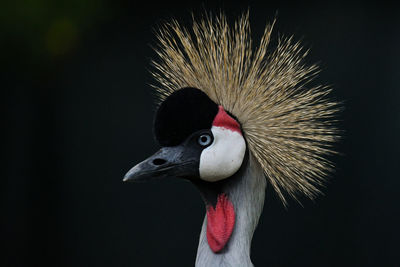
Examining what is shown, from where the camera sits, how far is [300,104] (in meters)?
1.76

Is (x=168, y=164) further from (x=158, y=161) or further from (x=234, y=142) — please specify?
(x=234, y=142)

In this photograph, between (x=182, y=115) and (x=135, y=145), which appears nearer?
(x=182, y=115)

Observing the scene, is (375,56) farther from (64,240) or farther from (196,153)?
(64,240)

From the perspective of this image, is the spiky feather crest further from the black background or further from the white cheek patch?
the black background

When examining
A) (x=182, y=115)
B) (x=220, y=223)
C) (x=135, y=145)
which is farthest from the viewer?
(x=135, y=145)

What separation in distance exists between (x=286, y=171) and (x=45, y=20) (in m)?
1.34

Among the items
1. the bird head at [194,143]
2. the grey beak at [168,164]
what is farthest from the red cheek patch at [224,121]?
the grey beak at [168,164]

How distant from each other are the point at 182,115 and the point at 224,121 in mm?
123

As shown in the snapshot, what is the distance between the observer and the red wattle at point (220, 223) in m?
1.67

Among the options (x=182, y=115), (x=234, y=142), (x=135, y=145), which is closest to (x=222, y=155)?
(x=234, y=142)

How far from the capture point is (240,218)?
1.70m

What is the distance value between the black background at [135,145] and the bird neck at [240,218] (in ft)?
3.24

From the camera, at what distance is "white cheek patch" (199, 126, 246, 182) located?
161cm

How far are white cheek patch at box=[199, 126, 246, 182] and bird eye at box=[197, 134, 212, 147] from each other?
0.01 meters
